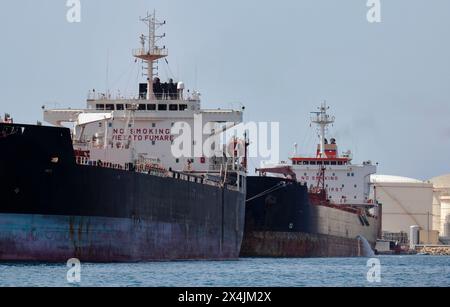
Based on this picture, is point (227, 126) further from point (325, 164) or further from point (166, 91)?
point (325, 164)

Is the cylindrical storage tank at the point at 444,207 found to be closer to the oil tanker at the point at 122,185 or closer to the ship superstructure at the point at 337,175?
the ship superstructure at the point at 337,175

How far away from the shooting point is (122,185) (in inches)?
1642

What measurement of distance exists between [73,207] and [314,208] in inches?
1107

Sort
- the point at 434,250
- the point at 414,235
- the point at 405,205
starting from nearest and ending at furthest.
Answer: the point at 434,250 < the point at 414,235 < the point at 405,205

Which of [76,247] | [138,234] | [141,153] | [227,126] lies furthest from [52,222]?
[227,126]

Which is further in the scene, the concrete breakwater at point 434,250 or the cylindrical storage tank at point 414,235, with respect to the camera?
the cylindrical storage tank at point 414,235

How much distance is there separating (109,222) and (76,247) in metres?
1.87

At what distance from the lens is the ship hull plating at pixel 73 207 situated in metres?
37.9

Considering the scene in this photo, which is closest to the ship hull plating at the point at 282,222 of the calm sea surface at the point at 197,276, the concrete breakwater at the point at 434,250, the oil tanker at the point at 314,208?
the oil tanker at the point at 314,208

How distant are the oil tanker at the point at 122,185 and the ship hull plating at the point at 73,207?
0.09ft

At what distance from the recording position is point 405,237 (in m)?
110

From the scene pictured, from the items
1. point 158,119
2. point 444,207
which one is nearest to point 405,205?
point 444,207

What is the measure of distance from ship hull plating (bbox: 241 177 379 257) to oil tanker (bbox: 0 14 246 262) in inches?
204

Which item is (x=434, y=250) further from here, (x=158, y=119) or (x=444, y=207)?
(x=158, y=119)
